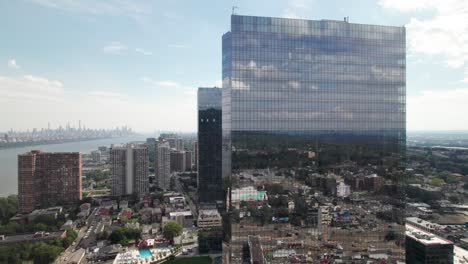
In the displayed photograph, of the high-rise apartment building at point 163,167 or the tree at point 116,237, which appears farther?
the high-rise apartment building at point 163,167

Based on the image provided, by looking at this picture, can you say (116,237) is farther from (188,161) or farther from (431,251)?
(188,161)

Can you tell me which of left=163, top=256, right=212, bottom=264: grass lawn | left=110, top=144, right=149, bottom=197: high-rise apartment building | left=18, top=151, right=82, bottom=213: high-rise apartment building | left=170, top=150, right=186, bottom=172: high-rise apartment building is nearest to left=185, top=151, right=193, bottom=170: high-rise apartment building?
left=170, top=150, right=186, bottom=172: high-rise apartment building

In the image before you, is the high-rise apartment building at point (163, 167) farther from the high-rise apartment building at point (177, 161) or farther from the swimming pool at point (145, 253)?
the swimming pool at point (145, 253)

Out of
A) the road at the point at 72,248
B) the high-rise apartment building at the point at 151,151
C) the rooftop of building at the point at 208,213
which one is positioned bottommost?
the road at the point at 72,248

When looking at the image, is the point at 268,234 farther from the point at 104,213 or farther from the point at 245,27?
the point at 104,213

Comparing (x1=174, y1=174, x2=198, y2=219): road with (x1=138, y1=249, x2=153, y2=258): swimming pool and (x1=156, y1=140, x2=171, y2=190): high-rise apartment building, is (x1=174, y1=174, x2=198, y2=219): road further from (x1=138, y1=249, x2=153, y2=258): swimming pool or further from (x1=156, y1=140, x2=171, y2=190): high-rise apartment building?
(x1=138, y1=249, x2=153, y2=258): swimming pool

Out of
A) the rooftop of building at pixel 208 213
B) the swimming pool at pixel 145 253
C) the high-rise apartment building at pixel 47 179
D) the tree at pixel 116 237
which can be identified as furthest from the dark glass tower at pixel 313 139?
the high-rise apartment building at pixel 47 179

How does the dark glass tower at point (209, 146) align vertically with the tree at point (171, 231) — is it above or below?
above
